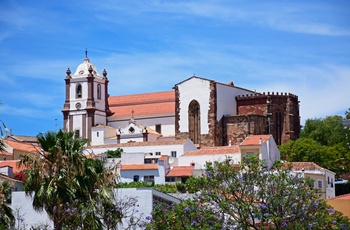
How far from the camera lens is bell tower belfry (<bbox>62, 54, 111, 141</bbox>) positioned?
110 meters

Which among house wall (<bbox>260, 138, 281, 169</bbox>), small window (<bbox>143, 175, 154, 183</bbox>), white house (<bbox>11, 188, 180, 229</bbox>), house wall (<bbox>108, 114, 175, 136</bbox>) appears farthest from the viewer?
house wall (<bbox>108, 114, 175, 136</bbox>)

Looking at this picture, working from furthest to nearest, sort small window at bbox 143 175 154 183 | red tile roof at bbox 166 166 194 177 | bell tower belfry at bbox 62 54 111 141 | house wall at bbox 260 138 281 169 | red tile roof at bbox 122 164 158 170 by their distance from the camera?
bell tower belfry at bbox 62 54 111 141 < red tile roof at bbox 122 164 158 170 < house wall at bbox 260 138 281 169 < small window at bbox 143 175 154 183 < red tile roof at bbox 166 166 194 177

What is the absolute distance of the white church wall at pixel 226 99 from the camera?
98.5 metres

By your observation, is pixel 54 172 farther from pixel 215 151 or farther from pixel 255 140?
pixel 255 140

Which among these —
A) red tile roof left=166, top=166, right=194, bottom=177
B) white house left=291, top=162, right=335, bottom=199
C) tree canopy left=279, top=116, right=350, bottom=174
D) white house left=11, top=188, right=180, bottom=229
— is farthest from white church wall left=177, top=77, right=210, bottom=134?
white house left=11, top=188, right=180, bottom=229

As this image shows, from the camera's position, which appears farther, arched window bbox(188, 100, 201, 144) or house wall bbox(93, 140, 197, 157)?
arched window bbox(188, 100, 201, 144)

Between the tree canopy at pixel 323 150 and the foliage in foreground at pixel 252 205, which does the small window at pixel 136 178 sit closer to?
the tree canopy at pixel 323 150

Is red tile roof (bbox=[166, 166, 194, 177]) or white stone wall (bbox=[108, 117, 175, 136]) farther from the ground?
white stone wall (bbox=[108, 117, 175, 136])

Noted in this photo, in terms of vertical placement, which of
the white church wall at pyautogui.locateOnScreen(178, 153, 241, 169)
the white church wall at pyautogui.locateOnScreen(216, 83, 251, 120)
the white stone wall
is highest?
the white church wall at pyautogui.locateOnScreen(216, 83, 251, 120)

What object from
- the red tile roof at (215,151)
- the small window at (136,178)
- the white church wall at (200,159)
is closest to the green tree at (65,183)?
the small window at (136,178)

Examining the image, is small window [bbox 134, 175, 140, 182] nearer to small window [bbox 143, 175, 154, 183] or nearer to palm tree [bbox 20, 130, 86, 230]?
small window [bbox 143, 175, 154, 183]

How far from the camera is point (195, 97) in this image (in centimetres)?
9950

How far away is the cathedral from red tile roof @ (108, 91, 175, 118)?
0.61 feet

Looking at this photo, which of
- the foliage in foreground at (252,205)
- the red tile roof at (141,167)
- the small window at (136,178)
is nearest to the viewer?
the foliage in foreground at (252,205)
